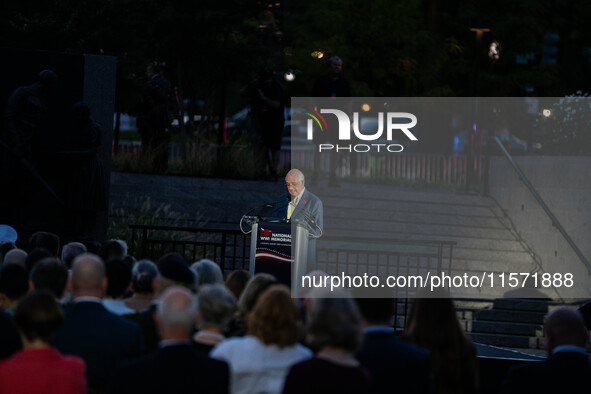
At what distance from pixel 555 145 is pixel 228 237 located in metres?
6.33

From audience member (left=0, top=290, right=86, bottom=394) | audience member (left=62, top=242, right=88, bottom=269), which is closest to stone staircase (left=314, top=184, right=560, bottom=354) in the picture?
audience member (left=62, top=242, right=88, bottom=269)

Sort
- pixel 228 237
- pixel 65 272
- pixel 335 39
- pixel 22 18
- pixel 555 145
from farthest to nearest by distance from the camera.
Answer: pixel 335 39 → pixel 22 18 → pixel 555 145 → pixel 228 237 → pixel 65 272

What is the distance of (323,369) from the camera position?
548 centimetres

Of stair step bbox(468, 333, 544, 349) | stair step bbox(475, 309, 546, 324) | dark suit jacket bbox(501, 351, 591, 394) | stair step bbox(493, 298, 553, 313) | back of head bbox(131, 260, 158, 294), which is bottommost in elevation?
stair step bbox(468, 333, 544, 349)

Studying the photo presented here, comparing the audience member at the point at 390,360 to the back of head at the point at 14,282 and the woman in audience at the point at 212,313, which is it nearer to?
the woman in audience at the point at 212,313

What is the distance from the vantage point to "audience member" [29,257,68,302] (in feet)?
22.6

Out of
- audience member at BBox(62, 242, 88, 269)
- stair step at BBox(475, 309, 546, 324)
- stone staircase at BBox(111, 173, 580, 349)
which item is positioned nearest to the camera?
audience member at BBox(62, 242, 88, 269)

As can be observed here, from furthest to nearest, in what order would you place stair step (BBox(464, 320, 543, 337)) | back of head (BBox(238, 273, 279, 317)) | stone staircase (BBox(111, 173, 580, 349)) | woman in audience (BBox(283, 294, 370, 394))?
stone staircase (BBox(111, 173, 580, 349))
stair step (BBox(464, 320, 543, 337))
back of head (BBox(238, 273, 279, 317))
woman in audience (BBox(283, 294, 370, 394))

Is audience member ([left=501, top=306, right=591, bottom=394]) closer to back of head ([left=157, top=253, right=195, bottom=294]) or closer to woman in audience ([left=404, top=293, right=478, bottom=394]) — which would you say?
woman in audience ([left=404, top=293, right=478, bottom=394])

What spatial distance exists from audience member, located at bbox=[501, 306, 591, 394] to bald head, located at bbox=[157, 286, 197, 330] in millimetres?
2159

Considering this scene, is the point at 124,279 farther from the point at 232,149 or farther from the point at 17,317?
the point at 232,149

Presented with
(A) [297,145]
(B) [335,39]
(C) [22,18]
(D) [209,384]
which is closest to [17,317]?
(D) [209,384]

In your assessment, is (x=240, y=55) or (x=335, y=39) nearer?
(x=240, y=55)

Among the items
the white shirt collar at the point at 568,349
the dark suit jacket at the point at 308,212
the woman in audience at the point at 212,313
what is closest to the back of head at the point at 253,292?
the woman in audience at the point at 212,313
